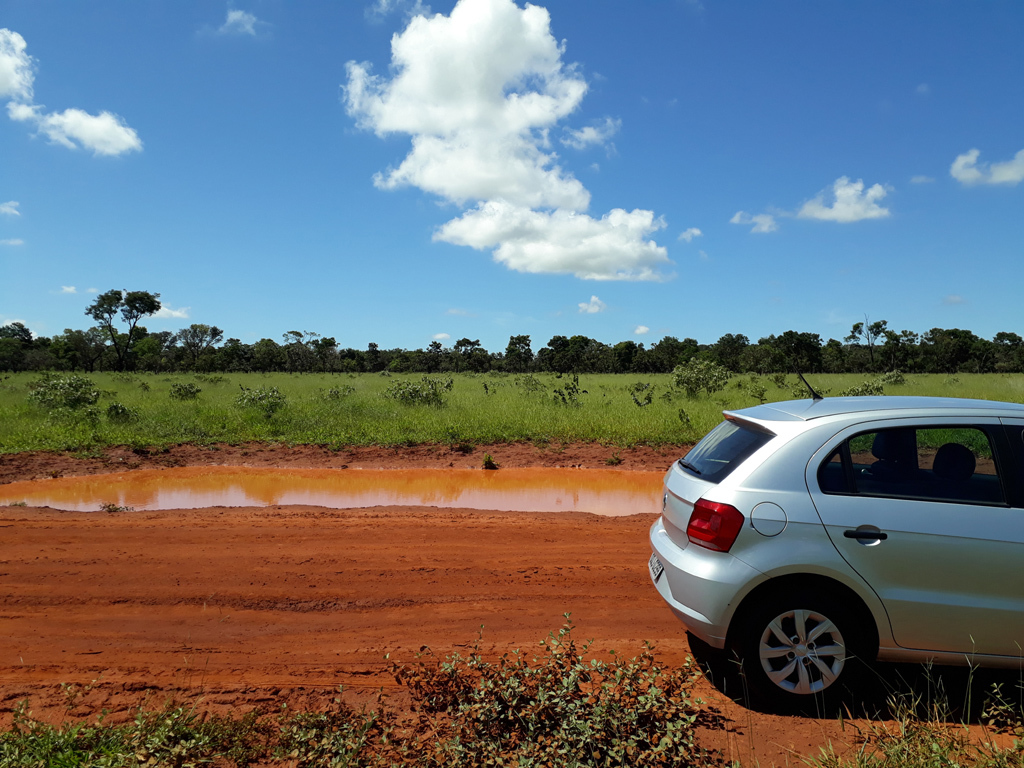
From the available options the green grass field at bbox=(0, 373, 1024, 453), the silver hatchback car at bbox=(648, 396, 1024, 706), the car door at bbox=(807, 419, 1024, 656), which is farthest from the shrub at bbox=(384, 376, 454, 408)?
the car door at bbox=(807, 419, 1024, 656)

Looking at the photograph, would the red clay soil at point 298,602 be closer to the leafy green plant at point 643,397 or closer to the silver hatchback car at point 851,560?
the silver hatchback car at point 851,560

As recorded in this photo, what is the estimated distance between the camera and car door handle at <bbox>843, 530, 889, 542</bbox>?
3129mm

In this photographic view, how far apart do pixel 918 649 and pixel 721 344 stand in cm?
7091

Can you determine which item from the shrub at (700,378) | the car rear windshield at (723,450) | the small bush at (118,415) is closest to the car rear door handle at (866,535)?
the car rear windshield at (723,450)

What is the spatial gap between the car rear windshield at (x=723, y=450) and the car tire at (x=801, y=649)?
2.53ft

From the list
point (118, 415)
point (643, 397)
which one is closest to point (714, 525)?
point (118, 415)

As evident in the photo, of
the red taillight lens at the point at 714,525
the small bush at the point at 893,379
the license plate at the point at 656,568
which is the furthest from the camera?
the small bush at the point at 893,379

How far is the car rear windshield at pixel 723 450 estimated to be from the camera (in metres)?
3.49

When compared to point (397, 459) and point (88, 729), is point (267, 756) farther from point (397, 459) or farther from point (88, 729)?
point (397, 459)

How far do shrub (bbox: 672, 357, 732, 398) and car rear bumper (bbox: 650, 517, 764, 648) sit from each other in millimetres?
18658

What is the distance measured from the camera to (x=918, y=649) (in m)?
3.14

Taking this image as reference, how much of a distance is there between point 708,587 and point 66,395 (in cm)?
1938

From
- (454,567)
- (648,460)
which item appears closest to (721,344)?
(648,460)

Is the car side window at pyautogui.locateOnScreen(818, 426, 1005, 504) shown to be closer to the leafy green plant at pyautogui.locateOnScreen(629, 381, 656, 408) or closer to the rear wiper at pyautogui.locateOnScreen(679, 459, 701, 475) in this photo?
the rear wiper at pyautogui.locateOnScreen(679, 459, 701, 475)
